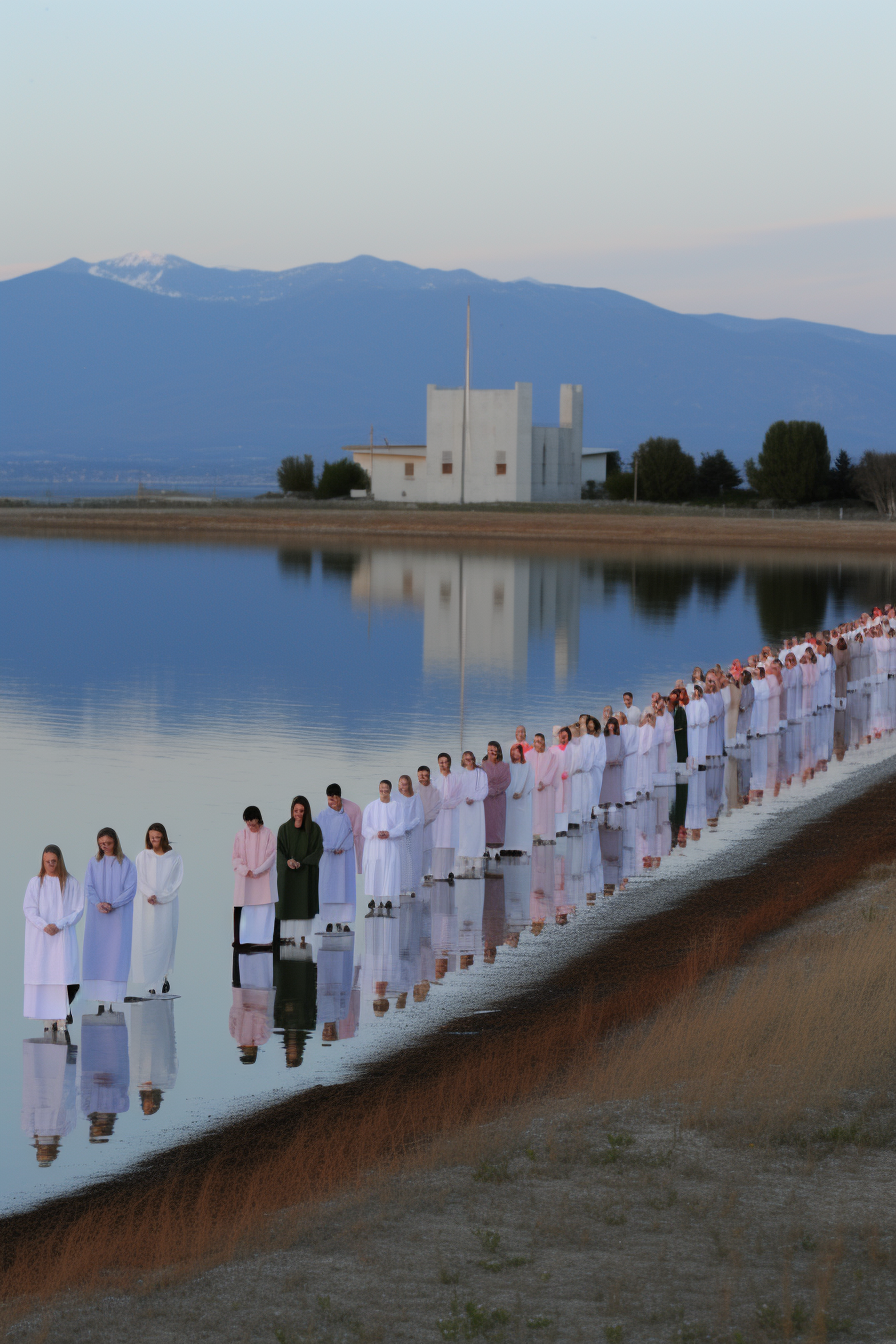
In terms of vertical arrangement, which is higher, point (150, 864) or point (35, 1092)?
point (150, 864)

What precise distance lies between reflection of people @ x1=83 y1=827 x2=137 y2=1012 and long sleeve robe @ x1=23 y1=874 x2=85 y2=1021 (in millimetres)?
224

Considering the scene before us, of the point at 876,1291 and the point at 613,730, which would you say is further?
the point at 613,730

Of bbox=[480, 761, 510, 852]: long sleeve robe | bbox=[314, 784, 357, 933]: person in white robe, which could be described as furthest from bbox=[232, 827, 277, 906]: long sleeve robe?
bbox=[480, 761, 510, 852]: long sleeve robe

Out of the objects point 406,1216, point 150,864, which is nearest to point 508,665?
point 150,864

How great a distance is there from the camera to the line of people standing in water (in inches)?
493

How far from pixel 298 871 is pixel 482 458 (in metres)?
97.8

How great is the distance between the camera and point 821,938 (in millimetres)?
14742

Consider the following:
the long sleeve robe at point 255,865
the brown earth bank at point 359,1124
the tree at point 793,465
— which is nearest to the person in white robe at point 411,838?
the long sleeve robe at point 255,865

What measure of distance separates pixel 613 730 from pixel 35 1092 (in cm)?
1153

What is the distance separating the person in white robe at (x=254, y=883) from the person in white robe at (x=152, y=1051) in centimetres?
129

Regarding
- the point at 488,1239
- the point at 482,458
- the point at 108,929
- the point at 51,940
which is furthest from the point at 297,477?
the point at 488,1239

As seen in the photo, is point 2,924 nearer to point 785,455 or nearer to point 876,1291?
point 876,1291

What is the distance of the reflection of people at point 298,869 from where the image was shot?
14852mm

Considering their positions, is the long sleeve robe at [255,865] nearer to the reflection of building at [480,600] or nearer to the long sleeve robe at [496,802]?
the long sleeve robe at [496,802]
